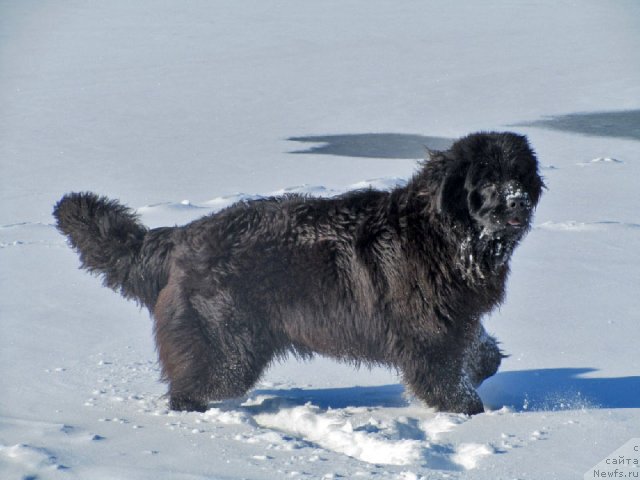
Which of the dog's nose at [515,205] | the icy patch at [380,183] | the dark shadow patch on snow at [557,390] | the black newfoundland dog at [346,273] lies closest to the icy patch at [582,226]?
the icy patch at [380,183]

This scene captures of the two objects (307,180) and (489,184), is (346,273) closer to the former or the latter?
(489,184)

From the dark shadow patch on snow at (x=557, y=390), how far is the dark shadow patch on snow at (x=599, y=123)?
7353mm

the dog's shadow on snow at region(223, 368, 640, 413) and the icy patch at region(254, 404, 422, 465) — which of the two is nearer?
the icy patch at region(254, 404, 422, 465)

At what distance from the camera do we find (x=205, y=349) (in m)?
4.59

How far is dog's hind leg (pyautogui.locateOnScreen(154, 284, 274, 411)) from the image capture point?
457 cm

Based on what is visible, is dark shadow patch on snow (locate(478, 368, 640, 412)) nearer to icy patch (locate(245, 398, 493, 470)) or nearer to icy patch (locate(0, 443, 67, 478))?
icy patch (locate(245, 398, 493, 470))

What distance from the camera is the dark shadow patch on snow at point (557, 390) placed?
4383mm

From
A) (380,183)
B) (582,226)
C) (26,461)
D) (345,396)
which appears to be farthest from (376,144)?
(26,461)

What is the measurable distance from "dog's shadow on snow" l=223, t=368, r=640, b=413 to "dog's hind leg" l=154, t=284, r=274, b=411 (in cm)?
25

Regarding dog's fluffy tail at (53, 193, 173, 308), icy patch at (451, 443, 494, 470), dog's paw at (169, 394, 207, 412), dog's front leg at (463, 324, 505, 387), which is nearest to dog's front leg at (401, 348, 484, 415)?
dog's front leg at (463, 324, 505, 387)

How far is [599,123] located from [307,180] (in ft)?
16.8

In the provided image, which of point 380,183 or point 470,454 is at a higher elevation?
point 380,183

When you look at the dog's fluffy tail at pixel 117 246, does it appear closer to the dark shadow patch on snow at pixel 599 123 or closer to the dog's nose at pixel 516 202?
the dog's nose at pixel 516 202

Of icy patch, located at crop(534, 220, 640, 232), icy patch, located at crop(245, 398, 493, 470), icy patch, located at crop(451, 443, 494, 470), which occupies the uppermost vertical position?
icy patch, located at crop(534, 220, 640, 232)
